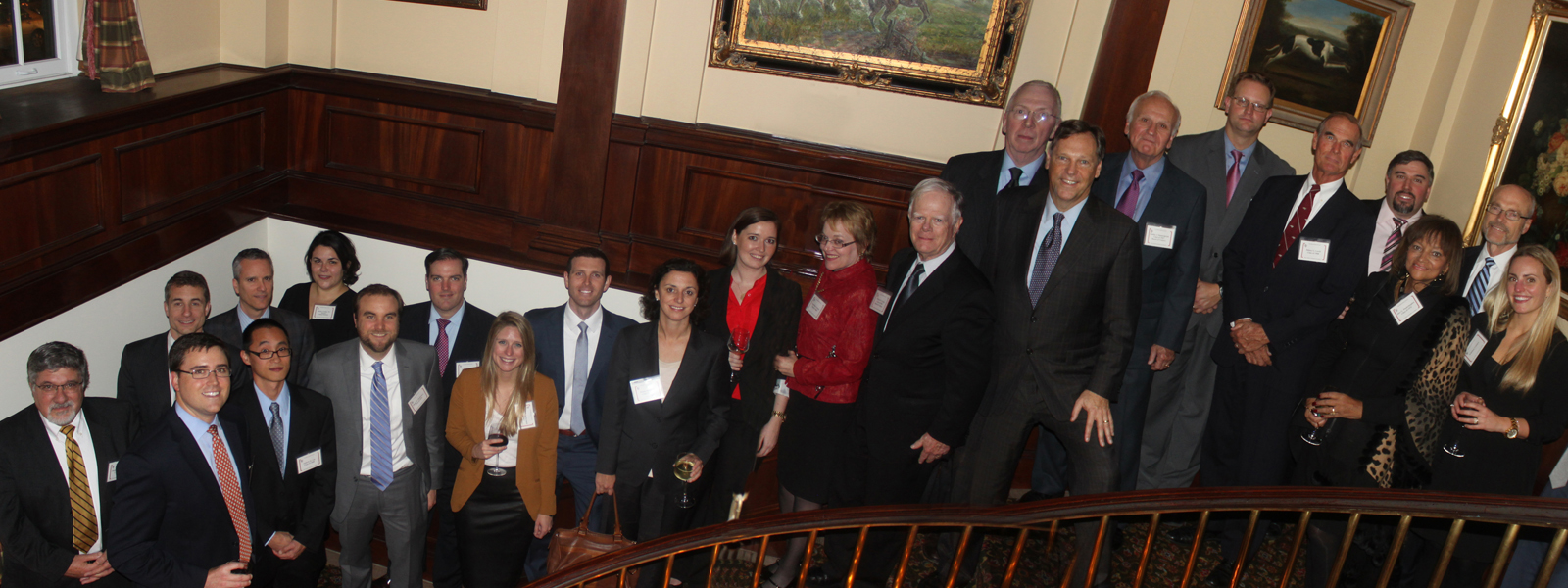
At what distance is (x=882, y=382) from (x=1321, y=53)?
304 cm

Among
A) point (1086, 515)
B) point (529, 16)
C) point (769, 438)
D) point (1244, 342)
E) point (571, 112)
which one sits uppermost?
point (529, 16)

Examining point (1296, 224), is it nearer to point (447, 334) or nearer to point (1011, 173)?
point (1011, 173)

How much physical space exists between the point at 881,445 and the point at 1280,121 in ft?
9.54

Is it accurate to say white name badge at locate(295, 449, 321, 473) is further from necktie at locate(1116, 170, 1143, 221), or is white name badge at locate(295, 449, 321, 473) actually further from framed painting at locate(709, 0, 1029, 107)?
necktie at locate(1116, 170, 1143, 221)

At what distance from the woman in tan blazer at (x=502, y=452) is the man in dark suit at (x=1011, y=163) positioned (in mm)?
1710

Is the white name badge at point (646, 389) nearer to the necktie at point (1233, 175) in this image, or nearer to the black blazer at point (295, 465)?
the black blazer at point (295, 465)

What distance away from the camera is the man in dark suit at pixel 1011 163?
3.69 m

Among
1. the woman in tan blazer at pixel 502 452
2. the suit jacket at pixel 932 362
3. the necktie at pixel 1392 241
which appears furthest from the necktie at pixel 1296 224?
the woman in tan blazer at pixel 502 452

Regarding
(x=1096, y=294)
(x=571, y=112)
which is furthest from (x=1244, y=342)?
(x=571, y=112)

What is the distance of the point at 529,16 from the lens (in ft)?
16.1

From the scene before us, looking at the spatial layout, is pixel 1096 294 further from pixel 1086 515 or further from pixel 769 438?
pixel 769 438

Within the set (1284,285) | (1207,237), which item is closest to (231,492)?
(1207,237)

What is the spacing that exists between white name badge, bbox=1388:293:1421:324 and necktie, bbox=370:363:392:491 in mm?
3601

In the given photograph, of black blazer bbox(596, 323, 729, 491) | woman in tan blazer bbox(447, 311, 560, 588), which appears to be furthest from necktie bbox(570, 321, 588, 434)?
black blazer bbox(596, 323, 729, 491)
